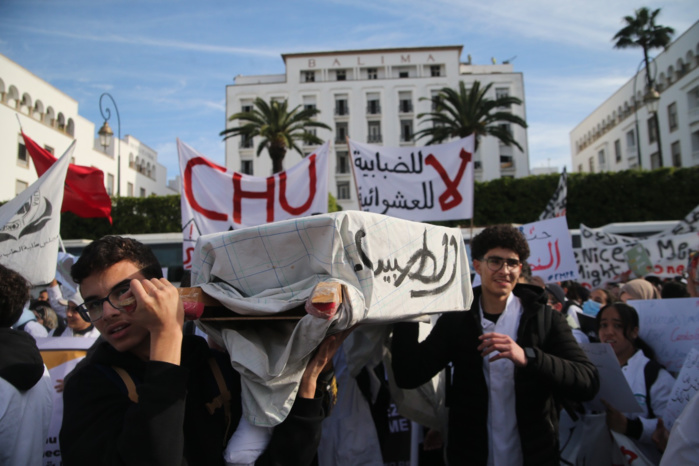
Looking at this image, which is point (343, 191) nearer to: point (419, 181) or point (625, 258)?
point (625, 258)

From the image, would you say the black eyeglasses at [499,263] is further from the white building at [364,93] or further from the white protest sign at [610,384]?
the white building at [364,93]

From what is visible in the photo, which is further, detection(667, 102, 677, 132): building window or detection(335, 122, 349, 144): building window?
detection(335, 122, 349, 144): building window

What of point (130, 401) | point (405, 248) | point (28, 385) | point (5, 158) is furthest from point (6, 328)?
point (5, 158)

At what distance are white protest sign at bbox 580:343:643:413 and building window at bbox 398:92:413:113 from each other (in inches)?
2163

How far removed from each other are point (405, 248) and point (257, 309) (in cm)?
57

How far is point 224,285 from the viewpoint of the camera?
1.61 m

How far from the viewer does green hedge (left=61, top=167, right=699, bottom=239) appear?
1121 inches

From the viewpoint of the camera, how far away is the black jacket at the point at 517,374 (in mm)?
2424

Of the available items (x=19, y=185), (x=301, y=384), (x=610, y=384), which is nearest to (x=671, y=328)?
(x=610, y=384)

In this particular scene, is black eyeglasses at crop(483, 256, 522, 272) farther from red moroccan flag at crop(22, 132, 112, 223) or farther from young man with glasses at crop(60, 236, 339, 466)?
red moroccan flag at crop(22, 132, 112, 223)

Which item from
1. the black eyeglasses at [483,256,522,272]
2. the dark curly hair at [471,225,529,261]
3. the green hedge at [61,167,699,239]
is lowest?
the black eyeglasses at [483,256,522,272]

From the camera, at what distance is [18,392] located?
2.02 meters

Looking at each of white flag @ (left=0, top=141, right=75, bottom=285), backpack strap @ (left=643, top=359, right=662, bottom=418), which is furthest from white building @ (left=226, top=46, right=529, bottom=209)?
backpack strap @ (left=643, top=359, right=662, bottom=418)

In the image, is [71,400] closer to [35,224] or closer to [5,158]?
[35,224]
